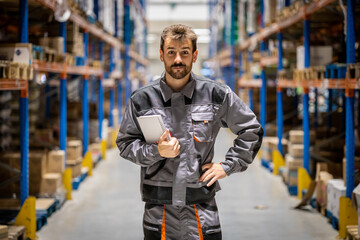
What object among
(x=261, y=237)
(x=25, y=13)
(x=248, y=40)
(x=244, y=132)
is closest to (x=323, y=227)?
(x=261, y=237)

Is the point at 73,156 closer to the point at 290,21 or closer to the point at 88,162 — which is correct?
the point at 88,162

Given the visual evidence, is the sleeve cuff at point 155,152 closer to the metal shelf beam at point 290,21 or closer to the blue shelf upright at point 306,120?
the metal shelf beam at point 290,21

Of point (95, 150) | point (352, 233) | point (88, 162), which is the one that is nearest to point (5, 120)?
point (88, 162)

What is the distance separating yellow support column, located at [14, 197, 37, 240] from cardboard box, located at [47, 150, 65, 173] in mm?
1822

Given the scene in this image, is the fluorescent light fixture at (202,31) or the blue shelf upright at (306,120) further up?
the fluorescent light fixture at (202,31)

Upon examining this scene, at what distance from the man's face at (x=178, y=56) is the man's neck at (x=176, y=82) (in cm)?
7

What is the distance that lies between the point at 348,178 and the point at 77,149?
4.81 meters

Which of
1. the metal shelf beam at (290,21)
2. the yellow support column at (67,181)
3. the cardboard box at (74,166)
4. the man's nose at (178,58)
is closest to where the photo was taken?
the man's nose at (178,58)

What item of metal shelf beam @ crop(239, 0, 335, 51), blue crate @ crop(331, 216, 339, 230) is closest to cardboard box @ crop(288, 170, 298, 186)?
blue crate @ crop(331, 216, 339, 230)

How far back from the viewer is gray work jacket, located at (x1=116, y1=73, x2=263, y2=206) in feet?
9.18

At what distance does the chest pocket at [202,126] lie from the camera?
9.22 ft

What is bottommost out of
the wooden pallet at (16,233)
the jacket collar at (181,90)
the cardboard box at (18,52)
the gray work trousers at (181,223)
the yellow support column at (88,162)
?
the wooden pallet at (16,233)

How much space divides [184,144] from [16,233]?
10.1 feet

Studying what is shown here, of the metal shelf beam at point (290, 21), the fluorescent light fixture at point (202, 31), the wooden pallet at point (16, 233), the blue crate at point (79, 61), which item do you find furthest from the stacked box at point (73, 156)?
the fluorescent light fixture at point (202, 31)
